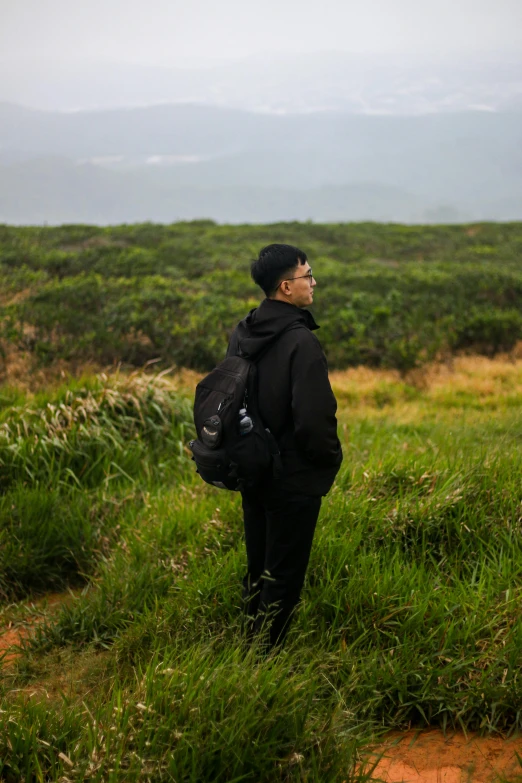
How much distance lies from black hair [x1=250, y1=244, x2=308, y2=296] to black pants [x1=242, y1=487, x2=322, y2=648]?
3.34 feet

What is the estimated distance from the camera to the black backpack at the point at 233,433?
3104mm

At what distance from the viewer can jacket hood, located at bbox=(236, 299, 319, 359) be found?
126 inches

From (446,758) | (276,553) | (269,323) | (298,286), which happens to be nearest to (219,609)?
(276,553)

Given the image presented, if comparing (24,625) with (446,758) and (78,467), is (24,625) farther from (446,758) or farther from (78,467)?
(446,758)

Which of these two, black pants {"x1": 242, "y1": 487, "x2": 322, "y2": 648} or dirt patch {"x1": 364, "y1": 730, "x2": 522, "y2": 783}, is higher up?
black pants {"x1": 242, "y1": 487, "x2": 322, "y2": 648}

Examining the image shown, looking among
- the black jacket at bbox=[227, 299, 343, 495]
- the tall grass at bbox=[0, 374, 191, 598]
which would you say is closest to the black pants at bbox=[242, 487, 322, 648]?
the black jacket at bbox=[227, 299, 343, 495]

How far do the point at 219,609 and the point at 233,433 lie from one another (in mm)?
1289

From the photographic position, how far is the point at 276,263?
319 cm

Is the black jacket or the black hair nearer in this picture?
the black jacket

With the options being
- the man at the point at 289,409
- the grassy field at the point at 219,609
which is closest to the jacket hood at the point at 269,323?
the man at the point at 289,409

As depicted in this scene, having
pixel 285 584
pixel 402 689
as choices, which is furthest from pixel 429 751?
pixel 285 584

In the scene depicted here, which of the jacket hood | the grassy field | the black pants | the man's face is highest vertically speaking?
the man's face

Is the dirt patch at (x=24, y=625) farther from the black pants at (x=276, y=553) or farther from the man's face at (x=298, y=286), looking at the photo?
the man's face at (x=298, y=286)

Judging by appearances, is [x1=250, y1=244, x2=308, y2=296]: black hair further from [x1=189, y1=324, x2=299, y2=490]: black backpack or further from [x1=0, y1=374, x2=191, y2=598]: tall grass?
[x1=0, y1=374, x2=191, y2=598]: tall grass
